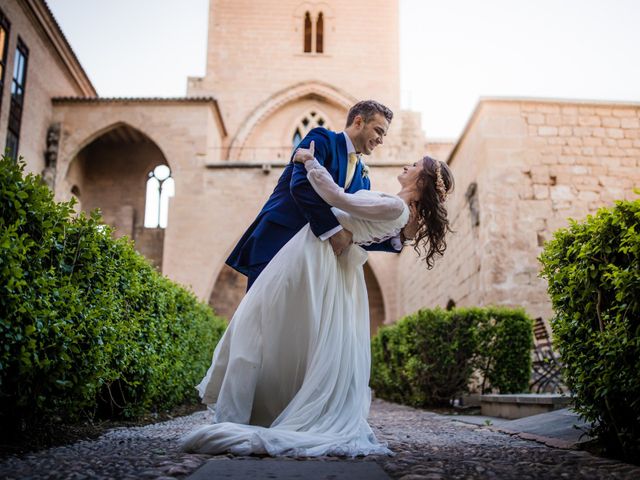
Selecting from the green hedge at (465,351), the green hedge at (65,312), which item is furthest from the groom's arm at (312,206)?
the green hedge at (465,351)

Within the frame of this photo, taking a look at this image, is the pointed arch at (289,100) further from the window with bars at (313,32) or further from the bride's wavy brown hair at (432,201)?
the bride's wavy brown hair at (432,201)

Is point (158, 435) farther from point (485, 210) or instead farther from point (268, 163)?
point (268, 163)

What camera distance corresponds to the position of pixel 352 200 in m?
3.25

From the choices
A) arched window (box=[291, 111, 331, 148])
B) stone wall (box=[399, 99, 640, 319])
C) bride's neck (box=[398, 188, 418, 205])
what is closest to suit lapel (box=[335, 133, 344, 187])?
bride's neck (box=[398, 188, 418, 205])

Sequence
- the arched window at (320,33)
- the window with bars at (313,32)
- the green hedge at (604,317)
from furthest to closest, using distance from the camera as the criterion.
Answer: the arched window at (320,33)
the window with bars at (313,32)
the green hedge at (604,317)

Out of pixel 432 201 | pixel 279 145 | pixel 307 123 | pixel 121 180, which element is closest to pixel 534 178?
pixel 432 201

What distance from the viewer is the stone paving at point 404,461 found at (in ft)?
7.86

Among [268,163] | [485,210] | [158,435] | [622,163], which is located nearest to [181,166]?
[268,163]

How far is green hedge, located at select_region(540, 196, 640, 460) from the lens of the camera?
3004mm

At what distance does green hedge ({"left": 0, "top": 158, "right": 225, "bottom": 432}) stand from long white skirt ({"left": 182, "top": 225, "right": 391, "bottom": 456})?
86 centimetres

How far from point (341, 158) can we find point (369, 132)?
214 mm

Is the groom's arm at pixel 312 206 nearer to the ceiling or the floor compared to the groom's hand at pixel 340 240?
nearer to the ceiling

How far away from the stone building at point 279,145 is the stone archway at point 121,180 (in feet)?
0.17

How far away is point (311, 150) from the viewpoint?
134 inches
